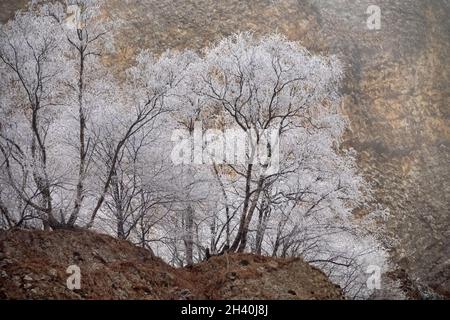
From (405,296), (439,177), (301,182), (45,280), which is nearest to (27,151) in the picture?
(45,280)

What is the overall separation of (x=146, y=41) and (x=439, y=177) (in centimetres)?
1657

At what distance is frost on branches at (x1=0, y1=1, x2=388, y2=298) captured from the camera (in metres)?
Answer: 12.0

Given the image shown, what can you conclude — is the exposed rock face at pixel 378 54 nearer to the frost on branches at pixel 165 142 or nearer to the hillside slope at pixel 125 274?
the frost on branches at pixel 165 142

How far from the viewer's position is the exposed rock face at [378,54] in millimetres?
27469

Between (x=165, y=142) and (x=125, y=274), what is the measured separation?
203 inches

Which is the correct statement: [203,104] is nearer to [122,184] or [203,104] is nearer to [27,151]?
[122,184]

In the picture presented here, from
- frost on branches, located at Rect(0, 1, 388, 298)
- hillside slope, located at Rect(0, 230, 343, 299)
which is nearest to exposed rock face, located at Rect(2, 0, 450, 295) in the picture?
frost on branches, located at Rect(0, 1, 388, 298)

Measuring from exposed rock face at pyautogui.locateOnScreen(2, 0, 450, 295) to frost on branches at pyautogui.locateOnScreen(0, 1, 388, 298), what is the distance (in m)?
14.0

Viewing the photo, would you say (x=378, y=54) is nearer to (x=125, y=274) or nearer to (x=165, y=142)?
(x=165, y=142)

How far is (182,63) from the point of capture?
1462cm

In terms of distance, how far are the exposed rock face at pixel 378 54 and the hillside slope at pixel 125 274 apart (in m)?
17.4

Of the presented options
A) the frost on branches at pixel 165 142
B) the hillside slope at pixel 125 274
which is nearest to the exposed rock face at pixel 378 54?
the frost on branches at pixel 165 142

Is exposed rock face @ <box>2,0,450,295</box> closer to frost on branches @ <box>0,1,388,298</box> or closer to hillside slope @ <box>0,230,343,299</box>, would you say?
frost on branches @ <box>0,1,388,298</box>

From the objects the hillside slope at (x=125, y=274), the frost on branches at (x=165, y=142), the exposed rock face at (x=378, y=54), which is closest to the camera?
the hillside slope at (x=125, y=274)
